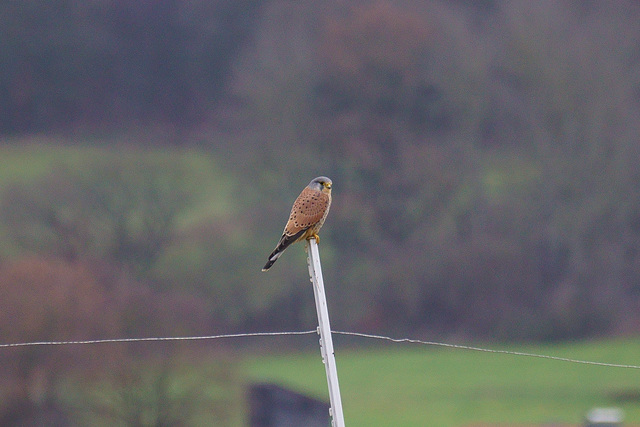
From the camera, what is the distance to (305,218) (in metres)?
4.60

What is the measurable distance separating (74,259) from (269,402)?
563 centimetres

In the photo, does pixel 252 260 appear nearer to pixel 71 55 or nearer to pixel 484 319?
pixel 484 319

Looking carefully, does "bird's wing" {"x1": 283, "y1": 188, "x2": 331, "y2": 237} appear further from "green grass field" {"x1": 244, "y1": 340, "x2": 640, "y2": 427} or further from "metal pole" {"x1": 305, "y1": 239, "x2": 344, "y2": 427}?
"green grass field" {"x1": 244, "y1": 340, "x2": 640, "y2": 427}

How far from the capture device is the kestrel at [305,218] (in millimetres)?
4527

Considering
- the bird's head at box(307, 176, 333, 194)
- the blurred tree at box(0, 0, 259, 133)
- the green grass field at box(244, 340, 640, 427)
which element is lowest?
the bird's head at box(307, 176, 333, 194)

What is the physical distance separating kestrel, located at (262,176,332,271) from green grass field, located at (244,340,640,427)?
1501 cm

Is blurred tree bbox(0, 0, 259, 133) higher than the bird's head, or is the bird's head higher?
blurred tree bbox(0, 0, 259, 133)

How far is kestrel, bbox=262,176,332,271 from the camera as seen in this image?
14.9 feet

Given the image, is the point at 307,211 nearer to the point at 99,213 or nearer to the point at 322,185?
the point at 322,185

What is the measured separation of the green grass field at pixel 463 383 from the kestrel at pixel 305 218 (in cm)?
1501

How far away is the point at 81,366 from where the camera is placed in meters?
18.9

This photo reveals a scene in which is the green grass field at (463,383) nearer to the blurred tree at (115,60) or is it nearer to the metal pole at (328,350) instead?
the blurred tree at (115,60)

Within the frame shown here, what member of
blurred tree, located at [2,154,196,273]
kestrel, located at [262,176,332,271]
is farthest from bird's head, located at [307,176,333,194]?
blurred tree, located at [2,154,196,273]

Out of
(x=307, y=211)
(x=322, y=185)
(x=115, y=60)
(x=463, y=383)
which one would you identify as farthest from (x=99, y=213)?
(x=307, y=211)
